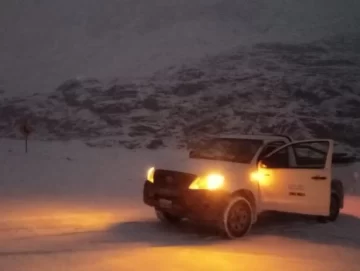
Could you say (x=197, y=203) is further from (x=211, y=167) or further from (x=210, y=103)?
(x=210, y=103)

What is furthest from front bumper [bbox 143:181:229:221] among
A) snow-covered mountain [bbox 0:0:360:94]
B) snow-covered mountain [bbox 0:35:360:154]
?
snow-covered mountain [bbox 0:0:360:94]

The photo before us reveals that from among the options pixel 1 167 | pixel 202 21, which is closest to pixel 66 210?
pixel 1 167

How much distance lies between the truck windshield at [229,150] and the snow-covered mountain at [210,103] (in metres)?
16.1

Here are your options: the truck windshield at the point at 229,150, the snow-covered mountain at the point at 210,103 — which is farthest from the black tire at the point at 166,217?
the snow-covered mountain at the point at 210,103

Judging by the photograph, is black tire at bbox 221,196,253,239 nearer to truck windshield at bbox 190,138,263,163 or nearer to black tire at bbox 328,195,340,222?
truck windshield at bbox 190,138,263,163

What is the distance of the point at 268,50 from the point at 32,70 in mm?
15545

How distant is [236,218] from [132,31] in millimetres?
33029

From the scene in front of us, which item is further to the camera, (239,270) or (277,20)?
(277,20)

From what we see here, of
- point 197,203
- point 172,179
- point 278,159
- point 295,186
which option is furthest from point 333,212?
point 172,179

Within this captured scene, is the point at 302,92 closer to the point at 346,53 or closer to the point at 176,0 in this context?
the point at 346,53

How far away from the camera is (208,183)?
841cm

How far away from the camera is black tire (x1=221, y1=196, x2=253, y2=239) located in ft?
27.3

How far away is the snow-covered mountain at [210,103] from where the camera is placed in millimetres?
27047

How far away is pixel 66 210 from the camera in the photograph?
1043cm
